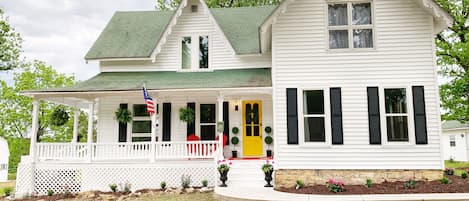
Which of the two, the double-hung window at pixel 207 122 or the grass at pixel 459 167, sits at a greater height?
the double-hung window at pixel 207 122

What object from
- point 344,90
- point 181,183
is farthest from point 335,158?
point 181,183

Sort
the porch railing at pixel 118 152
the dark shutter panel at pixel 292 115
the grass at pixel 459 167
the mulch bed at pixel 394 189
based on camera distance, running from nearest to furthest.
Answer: the mulch bed at pixel 394 189 → the dark shutter panel at pixel 292 115 → the porch railing at pixel 118 152 → the grass at pixel 459 167

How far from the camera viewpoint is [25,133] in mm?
27141

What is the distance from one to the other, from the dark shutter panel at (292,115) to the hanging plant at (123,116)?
245 inches

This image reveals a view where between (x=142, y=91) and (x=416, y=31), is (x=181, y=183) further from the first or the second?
(x=416, y=31)

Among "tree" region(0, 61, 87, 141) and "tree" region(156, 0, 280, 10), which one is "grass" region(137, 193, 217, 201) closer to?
"tree" region(156, 0, 280, 10)

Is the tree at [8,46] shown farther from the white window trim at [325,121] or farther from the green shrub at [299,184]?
the green shrub at [299,184]

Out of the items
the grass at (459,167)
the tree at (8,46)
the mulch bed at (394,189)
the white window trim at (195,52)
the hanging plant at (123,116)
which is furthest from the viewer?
the tree at (8,46)

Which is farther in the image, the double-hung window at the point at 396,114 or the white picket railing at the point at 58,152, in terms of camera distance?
the white picket railing at the point at 58,152

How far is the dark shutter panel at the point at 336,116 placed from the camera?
8.71m

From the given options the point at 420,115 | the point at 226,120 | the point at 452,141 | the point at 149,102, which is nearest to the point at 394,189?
the point at 420,115

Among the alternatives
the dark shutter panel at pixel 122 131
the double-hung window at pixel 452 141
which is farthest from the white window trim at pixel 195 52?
the double-hung window at pixel 452 141

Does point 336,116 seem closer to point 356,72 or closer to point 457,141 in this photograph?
point 356,72

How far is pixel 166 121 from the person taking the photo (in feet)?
39.4
